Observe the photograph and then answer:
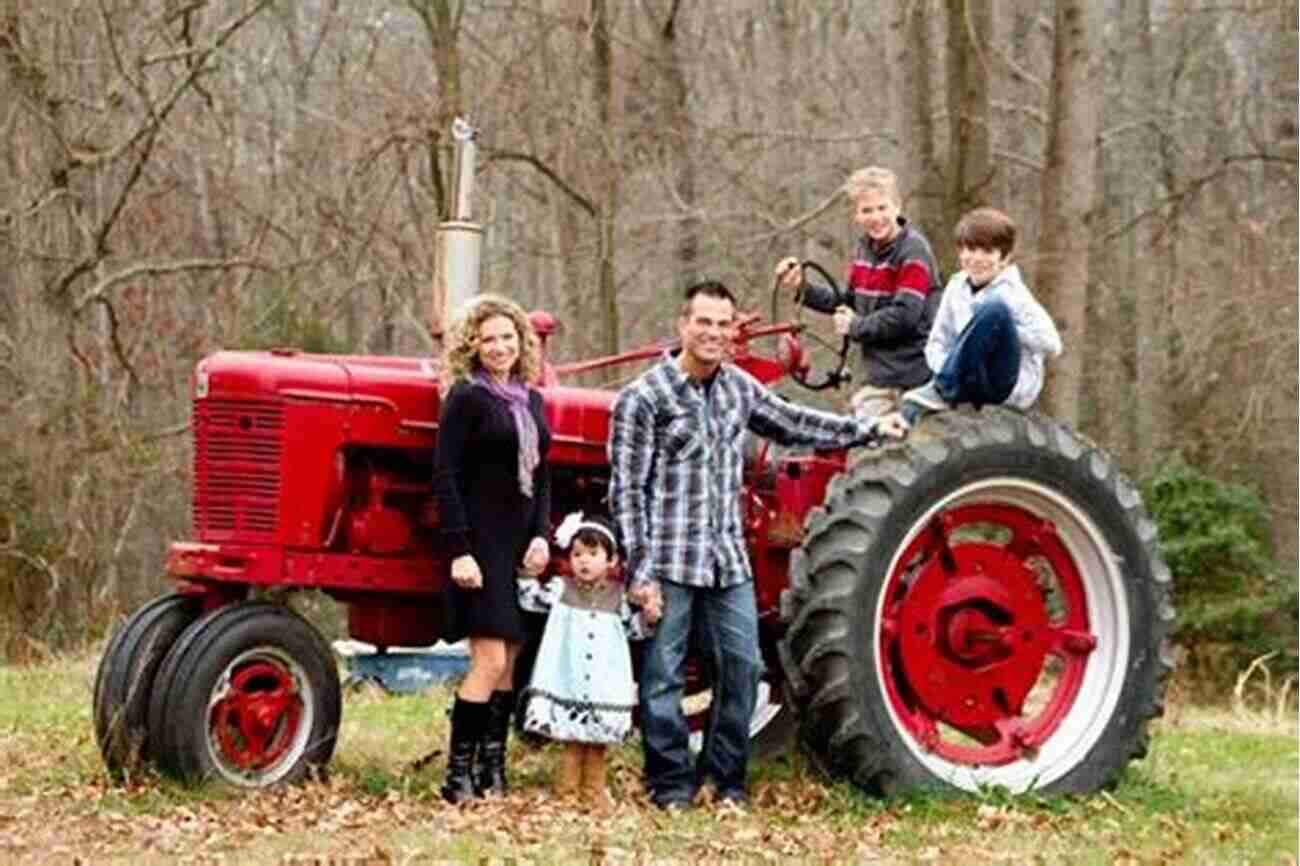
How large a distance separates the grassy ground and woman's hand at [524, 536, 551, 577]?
30.0 inches

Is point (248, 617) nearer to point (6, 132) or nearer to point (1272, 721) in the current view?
point (1272, 721)

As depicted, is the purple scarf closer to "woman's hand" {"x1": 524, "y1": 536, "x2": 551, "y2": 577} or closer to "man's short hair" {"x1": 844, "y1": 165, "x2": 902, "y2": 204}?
"woman's hand" {"x1": 524, "y1": 536, "x2": 551, "y2": 577}

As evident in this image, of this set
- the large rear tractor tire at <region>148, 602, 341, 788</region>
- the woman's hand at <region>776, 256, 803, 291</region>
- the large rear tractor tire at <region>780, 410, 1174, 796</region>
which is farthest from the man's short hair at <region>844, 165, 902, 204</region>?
the large rear tractor tire at <region>148, 602, 341, 788</region>

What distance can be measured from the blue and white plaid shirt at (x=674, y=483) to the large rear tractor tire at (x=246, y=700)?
112 centimetres

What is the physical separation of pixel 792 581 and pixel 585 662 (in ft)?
2.43

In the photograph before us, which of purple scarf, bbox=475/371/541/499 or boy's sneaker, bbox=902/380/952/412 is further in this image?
boy's sneaker, bbox=902/380/952/412

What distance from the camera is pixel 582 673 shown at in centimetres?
838

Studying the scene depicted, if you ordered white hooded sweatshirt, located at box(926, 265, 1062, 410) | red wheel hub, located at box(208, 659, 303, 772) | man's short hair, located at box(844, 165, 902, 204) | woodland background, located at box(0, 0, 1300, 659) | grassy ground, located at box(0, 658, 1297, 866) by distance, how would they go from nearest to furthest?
grassy ground, located at box(0, 658, 1297, 866) < red wheel hub, located at box(208, 659, 303, 772) < white hooded sweatshirt, located at box(926, 265, 1062, 410) < man's short hair, located at box(844, 165, 902, 204) < woodland background, located at box(0, 0, 1300, 659)

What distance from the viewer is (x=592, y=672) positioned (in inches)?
330

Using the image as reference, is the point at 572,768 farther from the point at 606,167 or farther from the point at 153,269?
the point at 606,167

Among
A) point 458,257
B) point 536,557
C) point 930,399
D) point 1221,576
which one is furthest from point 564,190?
point 536,557

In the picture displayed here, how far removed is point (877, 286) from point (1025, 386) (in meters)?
0.67

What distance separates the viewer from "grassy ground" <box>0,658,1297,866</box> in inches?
284

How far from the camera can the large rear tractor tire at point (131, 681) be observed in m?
8.16
